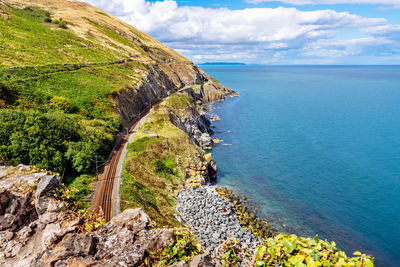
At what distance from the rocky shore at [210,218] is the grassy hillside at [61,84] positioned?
18247 mm

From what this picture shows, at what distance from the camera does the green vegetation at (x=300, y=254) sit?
797cm

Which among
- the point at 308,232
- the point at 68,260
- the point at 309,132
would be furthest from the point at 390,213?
the point at 68,260

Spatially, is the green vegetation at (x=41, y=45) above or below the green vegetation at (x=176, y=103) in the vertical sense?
above

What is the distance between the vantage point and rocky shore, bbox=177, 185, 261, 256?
112 feet

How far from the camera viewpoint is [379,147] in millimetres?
77125

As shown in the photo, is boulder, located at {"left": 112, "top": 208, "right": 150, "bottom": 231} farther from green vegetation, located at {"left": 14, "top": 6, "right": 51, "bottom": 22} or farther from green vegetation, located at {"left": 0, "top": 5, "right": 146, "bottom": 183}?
green vegetation, located at {"left": 14, "top": 6, "right": 51, "bottom": 22}

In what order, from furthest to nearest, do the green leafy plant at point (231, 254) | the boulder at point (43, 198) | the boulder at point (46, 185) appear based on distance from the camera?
the boulder at point (46, 185), the boulder at point (43, 198), the green leafy plant at point (231, 254)

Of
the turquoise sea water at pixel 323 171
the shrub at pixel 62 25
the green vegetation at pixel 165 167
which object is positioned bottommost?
the turquoise sea water at pixel 323 171

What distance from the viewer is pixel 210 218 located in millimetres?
38281

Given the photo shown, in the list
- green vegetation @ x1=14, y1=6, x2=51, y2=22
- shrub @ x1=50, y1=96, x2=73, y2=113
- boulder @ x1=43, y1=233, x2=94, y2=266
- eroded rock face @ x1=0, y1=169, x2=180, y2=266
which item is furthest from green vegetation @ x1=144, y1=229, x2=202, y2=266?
green vegetation @ x1=14, y1=6, x2=51, y2=22

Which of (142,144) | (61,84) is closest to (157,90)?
(61,84)

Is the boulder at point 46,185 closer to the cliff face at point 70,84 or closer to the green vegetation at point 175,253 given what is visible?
the green vegetation at point 175,253

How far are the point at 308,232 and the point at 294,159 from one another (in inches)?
1217

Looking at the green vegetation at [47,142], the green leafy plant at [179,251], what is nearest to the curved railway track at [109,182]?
the green vegetation at [47,142]
